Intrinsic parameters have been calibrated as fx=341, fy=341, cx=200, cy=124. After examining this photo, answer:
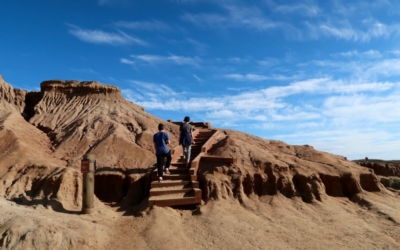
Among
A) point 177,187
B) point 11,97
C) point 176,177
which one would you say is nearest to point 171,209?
point 177,187

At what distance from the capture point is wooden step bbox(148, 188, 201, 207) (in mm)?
8516

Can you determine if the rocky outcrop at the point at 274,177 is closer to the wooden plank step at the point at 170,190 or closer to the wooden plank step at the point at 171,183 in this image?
the wooden plank step at the point at 171,183

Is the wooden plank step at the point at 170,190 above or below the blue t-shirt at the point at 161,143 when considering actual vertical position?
below

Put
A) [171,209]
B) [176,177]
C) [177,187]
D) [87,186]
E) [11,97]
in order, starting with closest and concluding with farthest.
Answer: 1. [87,186]
2. [171,209]
3. [177,187]
4. [176,177]
5. [11,97]

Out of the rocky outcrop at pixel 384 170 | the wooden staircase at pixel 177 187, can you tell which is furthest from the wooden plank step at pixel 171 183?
the rocky outcrop at pixel 384 170

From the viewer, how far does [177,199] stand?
28.5 feet

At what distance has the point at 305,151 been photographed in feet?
46.8

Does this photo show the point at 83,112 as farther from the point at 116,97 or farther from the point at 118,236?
the point at 118,236

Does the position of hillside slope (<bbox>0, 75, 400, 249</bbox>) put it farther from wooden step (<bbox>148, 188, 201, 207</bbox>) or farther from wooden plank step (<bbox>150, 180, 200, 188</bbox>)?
wooden plank step (<bbox>150, 180, 200, 188</bbox>)

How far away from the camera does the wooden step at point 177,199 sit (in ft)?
27.9

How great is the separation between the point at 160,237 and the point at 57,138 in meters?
8.68

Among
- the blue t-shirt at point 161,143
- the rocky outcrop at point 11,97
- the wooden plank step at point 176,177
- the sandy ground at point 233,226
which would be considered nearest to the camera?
the sandy ground at point 233,226

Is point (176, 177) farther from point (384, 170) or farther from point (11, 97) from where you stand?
point (384, 170)

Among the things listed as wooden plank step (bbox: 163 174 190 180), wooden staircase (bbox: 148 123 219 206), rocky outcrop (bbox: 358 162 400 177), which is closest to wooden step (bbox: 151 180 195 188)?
wooden staircase (bbox: 148 123 219 206)
